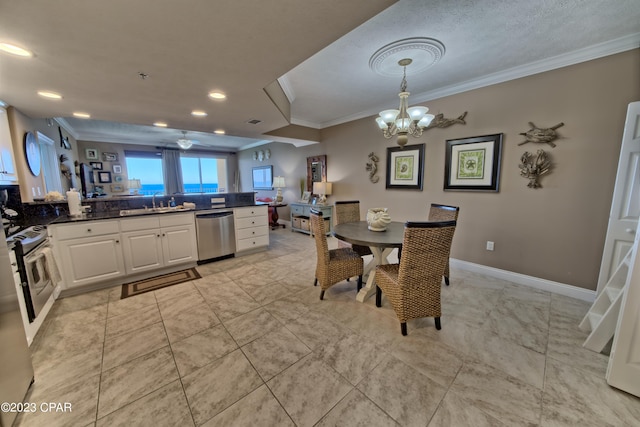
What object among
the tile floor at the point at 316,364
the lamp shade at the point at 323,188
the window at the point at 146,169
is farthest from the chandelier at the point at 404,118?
the window at the point at 146,169

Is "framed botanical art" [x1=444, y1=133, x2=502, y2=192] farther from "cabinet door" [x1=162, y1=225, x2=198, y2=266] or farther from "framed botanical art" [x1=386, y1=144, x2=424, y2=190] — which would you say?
"cabinet door" [x1=162, y1=225, x2=198, y2=266]

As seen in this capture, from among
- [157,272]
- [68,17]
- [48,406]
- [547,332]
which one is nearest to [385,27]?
[68,17]

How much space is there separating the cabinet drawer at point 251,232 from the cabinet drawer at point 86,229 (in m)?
1.59

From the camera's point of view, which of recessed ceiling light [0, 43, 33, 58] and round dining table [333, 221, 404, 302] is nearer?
recessed ceiling light [0, 43, 33, 58]

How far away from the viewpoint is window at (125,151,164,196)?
669 cm

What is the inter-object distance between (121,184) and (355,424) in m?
8.11

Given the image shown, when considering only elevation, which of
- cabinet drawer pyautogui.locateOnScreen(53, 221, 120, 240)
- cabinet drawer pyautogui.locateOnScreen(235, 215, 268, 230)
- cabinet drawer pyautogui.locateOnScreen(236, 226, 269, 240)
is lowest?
cabinet drawer pyautogui.locateOnScreen(236, 226, 269, 240)

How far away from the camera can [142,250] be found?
295 centimetres

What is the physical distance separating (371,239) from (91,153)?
783cm

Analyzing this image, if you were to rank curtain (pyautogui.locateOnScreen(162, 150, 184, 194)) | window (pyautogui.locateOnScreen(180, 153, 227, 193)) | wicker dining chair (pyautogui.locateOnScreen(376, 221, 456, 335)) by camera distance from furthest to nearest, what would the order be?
window (pyautogui.locateOnScreen(180, 153, 227, 193)) < curtain (pyautogui.locateOnScreen(162, 150, 184, 194)) < wicker dining chair (pyautogui.locateOnScreen(376, 221, 456, 335))

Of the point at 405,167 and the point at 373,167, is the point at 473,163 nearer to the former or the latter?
the point at 405,167

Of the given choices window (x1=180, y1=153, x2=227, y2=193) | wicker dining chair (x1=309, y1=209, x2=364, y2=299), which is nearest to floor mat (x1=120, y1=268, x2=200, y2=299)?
wicker dining chair (x1=309, y1=209, x2=364, y2=299)

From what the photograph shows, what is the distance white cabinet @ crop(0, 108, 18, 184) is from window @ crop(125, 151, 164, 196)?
Result: 177 inches

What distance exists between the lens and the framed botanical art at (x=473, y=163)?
2849mm
